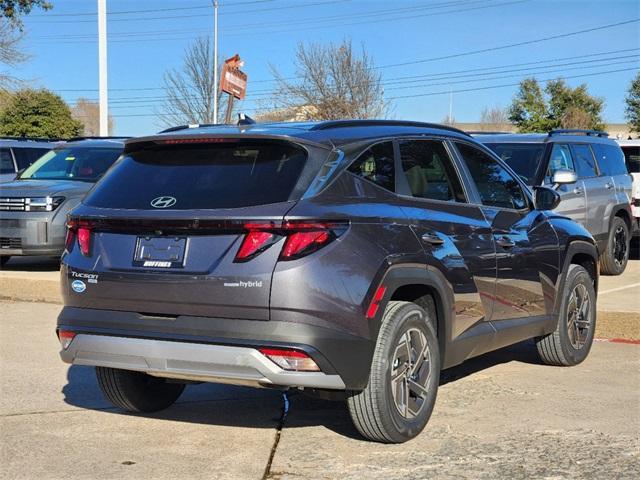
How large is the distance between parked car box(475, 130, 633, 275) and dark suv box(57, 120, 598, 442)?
5459mm

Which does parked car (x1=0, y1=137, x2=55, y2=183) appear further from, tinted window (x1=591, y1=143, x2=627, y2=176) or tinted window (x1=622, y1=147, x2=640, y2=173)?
tinted window (x1=622, y1=147, x2=640, y2=173)

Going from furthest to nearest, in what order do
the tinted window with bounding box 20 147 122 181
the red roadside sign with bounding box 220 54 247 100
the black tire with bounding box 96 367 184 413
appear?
1. the red roadside sign with bounding box 220 54 247 100
2. the tinted window with bounding box 20 147 122 181
3. the black tire with bounding box 96 367 184 413

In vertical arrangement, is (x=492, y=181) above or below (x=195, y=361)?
above

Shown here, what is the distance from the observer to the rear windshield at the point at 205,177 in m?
4.58

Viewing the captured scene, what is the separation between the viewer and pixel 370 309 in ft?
15.0

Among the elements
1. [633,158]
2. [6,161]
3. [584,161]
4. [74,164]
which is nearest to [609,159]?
[584,161]

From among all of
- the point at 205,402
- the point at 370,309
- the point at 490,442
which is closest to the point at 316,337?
the point at 370,309

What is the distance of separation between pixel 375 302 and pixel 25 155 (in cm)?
1253

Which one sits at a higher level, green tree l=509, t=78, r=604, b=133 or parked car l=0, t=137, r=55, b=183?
green tree l=509, t=78, r=604, b=133

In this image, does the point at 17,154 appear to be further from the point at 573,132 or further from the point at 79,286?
the point at 79,286

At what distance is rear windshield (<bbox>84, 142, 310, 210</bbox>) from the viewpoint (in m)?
4.58

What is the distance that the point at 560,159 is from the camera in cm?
1116

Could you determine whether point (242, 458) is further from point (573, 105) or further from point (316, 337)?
point (573, 105)

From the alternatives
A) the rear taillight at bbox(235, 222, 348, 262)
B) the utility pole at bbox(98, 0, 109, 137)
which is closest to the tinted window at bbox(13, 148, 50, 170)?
the utility pole at bbox(98, 0, 109, 137)
